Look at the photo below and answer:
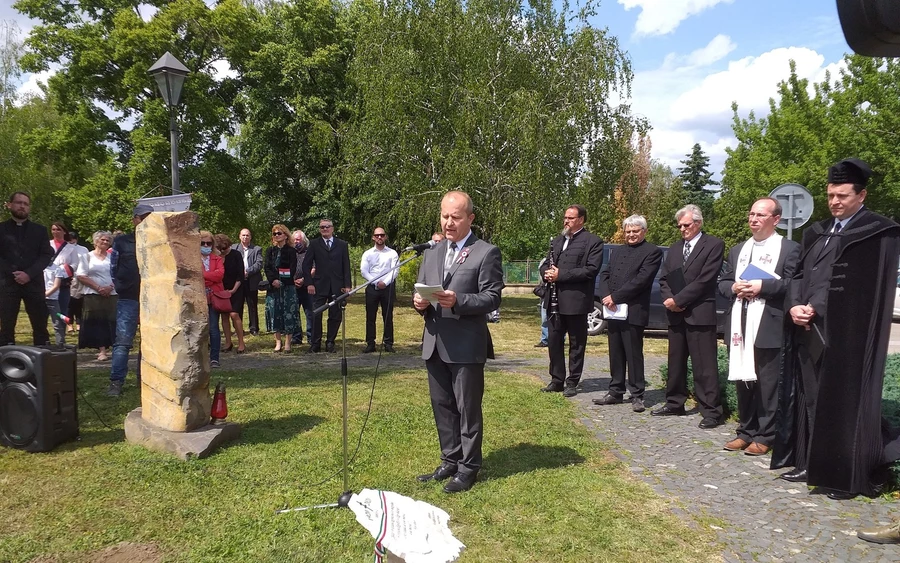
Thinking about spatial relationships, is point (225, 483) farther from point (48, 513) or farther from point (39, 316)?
point (39, 316)

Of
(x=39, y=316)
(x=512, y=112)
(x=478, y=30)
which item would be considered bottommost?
(x=39, y=316)

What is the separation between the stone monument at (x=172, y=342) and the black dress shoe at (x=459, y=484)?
2129 millimetres

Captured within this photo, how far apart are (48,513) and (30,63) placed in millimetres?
27103

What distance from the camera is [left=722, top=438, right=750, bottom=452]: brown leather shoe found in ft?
18.6

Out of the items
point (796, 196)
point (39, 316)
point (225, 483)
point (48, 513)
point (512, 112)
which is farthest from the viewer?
point (512, 112)

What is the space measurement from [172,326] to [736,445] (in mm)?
5090

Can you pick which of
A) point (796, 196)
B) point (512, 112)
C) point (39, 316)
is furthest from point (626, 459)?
point (512, 112)

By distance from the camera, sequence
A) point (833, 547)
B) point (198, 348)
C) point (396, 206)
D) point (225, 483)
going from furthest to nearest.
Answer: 1. point (396, 206)
2. point (198, 348)
3. point (225, 483)
4. point (833, 547)

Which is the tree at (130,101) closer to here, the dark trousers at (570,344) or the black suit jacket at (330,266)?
the black suit jacket at (330,266)

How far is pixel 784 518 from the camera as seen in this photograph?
13.7ft

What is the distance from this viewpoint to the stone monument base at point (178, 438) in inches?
205

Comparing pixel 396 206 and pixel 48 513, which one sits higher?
pixel 396 206

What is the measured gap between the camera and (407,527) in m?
2.63

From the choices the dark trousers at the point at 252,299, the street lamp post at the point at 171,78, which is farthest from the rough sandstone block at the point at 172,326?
the dark trousers at the point at 252,299
